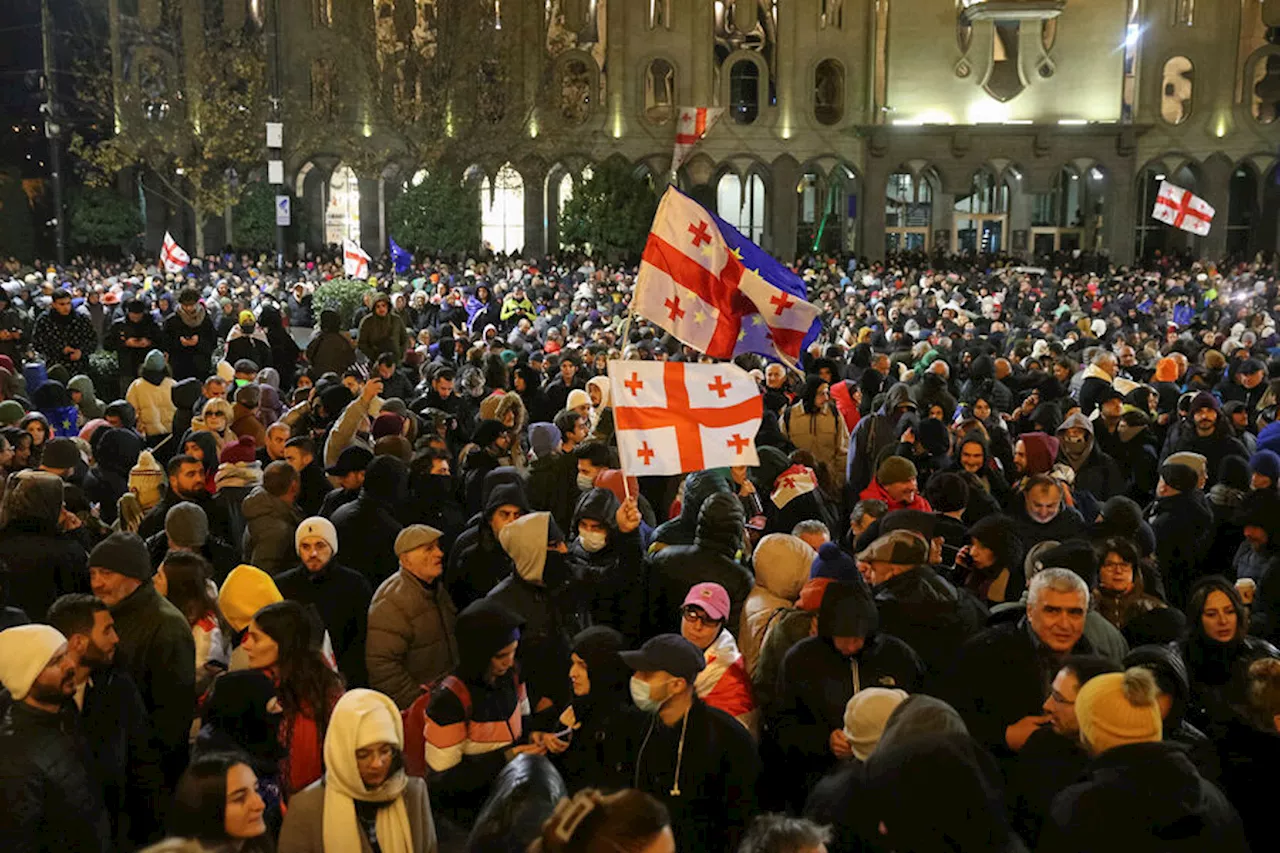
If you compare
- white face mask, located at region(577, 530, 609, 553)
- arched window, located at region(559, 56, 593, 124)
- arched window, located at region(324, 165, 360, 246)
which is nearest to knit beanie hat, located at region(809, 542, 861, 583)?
white face mask, located at region(577, 530, 609, 553)

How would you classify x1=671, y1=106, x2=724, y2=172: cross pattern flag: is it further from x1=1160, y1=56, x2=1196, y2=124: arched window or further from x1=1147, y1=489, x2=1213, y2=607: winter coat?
x1=1147, y1=489, x2=1213, y2=607: winter coat

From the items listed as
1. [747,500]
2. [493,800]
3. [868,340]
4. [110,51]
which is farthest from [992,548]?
[110,51]

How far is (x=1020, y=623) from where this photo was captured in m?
4.84

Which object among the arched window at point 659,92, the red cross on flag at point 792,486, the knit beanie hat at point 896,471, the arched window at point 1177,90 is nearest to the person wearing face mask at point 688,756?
the knit beanie hat at point 896,471

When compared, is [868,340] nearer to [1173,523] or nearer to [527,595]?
[1173,523]

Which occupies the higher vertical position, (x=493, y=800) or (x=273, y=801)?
(x=493, y=800)

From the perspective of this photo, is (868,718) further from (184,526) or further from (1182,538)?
(1182,538)

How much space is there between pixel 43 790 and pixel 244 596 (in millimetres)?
1400

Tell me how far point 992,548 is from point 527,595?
208cm

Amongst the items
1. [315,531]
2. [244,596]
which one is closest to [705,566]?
[315,531]

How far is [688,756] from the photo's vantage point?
420 centimetres

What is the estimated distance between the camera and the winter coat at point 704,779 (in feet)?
13.8

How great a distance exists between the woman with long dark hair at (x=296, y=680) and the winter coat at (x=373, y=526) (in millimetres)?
1908

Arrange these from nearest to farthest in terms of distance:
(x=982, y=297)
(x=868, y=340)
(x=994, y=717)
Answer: (x=994, y=717)
(x=868, y=340)
(x=982, y=297)
